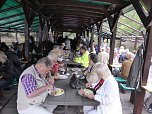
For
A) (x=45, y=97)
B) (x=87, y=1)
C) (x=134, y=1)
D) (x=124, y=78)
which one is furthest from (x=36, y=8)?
(x=45, y=97)

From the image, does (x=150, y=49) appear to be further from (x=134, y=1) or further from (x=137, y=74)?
(x=134, y=1)

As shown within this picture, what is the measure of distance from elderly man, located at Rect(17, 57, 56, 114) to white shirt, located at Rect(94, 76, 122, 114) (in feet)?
2.22

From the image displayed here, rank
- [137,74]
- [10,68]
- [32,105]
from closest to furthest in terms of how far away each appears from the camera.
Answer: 1. [32,105]
2. [137,74]
3. [10,68]

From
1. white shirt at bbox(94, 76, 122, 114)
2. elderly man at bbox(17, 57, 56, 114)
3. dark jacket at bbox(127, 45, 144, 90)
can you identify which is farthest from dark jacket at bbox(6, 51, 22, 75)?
dark jacket at bbox(127, 45, 144, 90)

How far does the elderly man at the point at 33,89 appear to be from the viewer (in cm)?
205

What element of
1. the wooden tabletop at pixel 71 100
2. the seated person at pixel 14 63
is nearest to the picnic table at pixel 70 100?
the wooden tabletop at pixel 71 100

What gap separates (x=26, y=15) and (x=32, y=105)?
3.61 meters

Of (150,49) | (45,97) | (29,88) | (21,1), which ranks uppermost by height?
(21,1)

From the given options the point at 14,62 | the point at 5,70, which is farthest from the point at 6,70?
the point at 14,62

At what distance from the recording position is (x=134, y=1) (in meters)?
3.50

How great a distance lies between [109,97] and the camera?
7.00 ft

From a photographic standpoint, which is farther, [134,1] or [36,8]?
[36,8]

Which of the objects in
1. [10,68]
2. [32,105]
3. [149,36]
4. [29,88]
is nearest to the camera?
[29,88]

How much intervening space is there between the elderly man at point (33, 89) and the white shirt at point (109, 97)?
68cm
